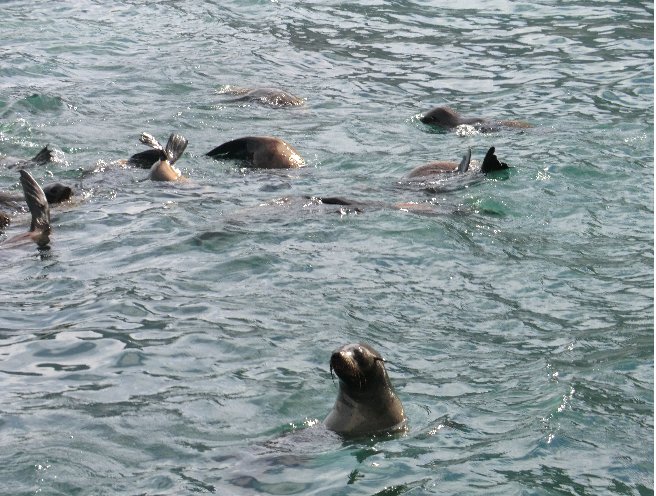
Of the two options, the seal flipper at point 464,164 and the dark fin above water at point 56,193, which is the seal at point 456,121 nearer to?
the seal flipper at point 464,164

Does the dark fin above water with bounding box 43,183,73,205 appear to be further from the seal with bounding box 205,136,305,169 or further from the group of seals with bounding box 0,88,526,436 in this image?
the seal with bounding box 205,136,305,169

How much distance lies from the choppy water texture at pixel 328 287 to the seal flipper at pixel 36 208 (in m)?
0.17

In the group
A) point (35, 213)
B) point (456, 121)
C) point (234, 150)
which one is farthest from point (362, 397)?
point (456, 121)

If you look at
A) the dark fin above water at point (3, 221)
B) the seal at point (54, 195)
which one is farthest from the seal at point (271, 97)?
the dark fin above water at point (3, 221)

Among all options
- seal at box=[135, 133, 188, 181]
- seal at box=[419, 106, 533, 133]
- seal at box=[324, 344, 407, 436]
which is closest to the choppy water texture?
seal at box=[324, 344, 407, 436]

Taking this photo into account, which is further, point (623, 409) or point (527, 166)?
point (527, 166)

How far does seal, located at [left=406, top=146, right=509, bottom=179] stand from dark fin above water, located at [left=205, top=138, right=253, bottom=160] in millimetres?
1515

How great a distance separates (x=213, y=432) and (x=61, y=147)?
21.3 ft

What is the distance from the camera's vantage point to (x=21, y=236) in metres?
8.23

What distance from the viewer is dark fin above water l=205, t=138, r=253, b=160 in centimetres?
1017

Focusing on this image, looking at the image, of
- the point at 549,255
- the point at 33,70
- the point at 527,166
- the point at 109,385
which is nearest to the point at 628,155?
the point at 527,166

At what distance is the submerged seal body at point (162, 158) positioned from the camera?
31.7 ft

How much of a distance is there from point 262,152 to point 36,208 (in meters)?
2.44

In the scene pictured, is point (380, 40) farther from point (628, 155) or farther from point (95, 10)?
Answer: point (628, 155)
